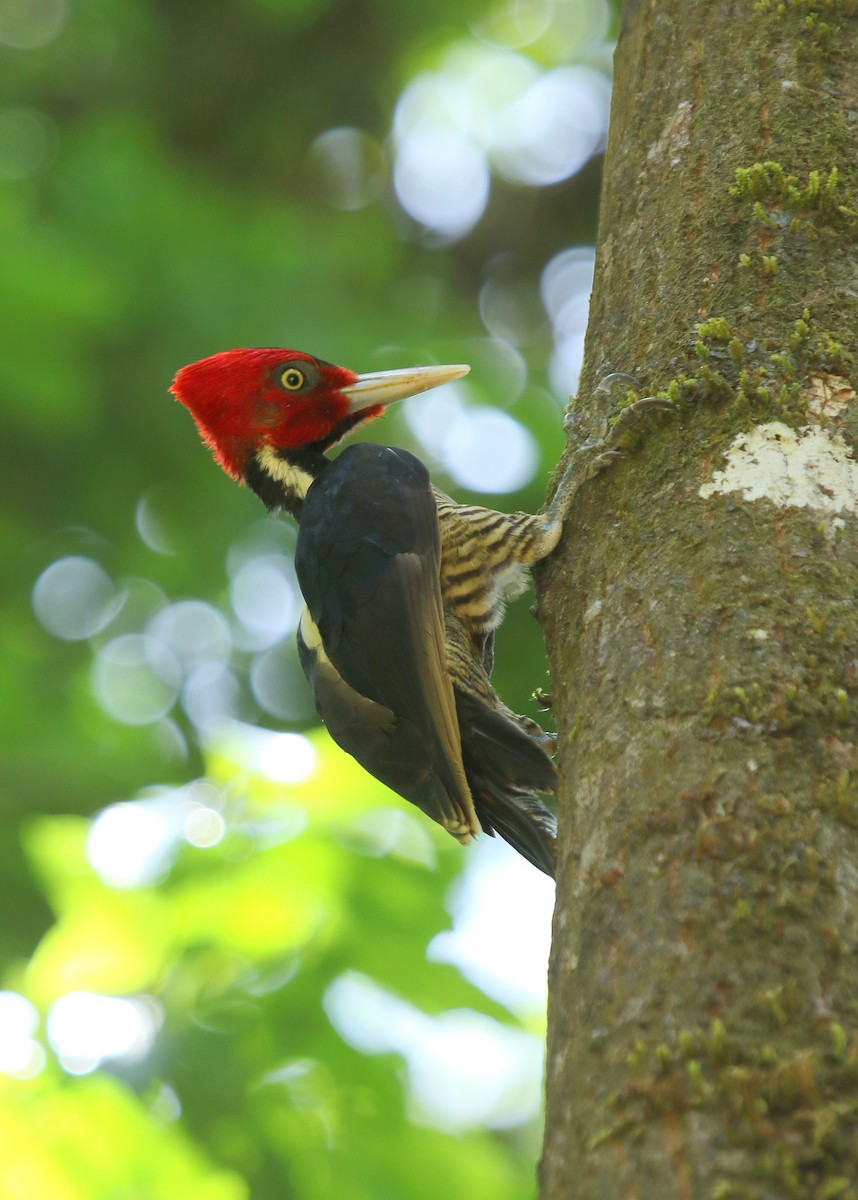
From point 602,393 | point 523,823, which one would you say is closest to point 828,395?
point 602,393

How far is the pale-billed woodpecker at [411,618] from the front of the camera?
116 inches

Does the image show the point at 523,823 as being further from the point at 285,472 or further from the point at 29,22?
the point at 29,22

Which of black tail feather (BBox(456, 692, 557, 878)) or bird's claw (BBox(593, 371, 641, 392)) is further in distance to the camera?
black tail feather (BBox(456, 692, 557, 878))

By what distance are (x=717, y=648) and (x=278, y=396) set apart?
7.71ft

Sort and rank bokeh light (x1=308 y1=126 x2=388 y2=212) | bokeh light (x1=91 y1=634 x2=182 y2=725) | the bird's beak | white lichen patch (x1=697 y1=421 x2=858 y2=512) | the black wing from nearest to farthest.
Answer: white lichen patch (x1=697 y1=421 x2=858 y2=512), the black wing, the bird's beak, bokeh light (x1=91 y1=634 x2=182 y2=725), bokeh light (x1=308 y1=126 x2=388 y2=212)

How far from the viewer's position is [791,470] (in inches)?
75.3

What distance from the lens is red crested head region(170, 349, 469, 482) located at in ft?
12.3

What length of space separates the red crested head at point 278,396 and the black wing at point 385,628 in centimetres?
39

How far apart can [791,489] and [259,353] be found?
224 cm

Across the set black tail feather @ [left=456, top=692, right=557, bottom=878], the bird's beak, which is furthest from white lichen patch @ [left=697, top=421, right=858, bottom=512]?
the bird's beak

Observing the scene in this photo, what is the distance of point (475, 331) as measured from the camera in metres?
5.75

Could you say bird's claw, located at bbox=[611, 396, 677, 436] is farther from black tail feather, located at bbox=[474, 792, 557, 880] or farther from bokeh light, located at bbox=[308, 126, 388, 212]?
bokeh light, located at bbox=[308, 126, 388, 212]

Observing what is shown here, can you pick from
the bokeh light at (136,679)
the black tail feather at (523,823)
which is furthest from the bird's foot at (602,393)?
the bokeh light at (136,679)

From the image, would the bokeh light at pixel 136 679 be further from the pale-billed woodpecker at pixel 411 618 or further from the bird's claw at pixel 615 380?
the bird's claw at pixel 615 380
